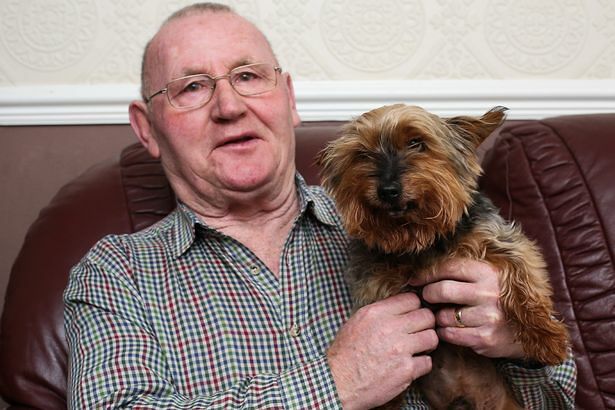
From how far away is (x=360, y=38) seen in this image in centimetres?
251

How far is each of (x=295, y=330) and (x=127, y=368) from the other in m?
0.39

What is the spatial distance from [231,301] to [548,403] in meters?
0.79

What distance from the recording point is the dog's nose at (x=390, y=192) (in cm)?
139

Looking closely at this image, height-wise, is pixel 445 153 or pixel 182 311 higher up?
pixel 445 153

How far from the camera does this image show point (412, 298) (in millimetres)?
1562

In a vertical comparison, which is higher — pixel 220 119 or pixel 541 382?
pixel 220 119

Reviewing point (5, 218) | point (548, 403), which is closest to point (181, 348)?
point (548, 403)

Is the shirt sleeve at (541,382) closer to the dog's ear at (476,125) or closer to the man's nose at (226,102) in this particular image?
the dog's ear at (476,125)

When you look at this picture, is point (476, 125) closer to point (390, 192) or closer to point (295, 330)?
point (390, 192)

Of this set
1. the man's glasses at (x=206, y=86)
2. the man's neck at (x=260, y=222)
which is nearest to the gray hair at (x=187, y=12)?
the man's glasses at (x=206, y=86)

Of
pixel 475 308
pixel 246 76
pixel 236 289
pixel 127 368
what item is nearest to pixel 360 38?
pixel 246 76

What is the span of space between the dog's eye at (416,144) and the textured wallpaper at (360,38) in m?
1.11

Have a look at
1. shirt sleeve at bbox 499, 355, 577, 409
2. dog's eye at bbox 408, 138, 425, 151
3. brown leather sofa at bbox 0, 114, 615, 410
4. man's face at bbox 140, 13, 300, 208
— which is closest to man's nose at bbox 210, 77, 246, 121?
man's face at bbox 140, 13, 300, 208

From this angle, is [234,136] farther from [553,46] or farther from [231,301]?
[553,46]
